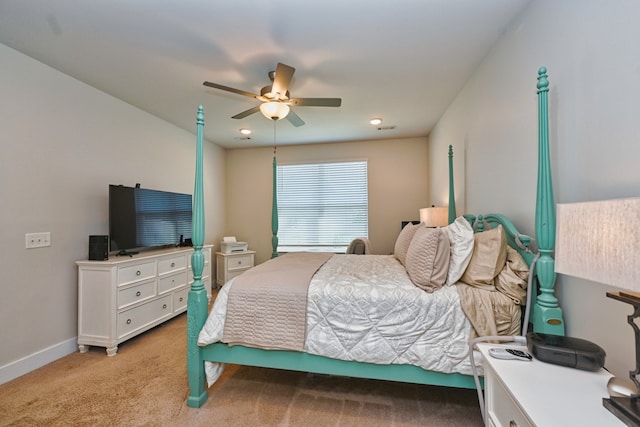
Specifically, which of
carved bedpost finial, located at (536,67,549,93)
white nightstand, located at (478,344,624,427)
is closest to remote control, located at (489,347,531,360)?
white nightstand, located at (478,344,624,427)

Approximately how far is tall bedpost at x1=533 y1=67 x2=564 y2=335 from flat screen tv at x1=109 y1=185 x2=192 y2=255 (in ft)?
11.0

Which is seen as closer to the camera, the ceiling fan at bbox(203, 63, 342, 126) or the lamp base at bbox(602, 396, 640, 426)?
the lamp base at bbox(602, 396, 640, 426)

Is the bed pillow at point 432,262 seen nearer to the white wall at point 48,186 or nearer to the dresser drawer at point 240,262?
the white wall at point 48,186

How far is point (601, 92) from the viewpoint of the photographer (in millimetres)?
1146

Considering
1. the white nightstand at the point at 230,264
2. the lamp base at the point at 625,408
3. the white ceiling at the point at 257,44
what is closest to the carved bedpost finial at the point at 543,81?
the white ceiling at the point at 257,44

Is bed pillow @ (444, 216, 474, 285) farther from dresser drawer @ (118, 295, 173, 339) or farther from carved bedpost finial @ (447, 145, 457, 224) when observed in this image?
dresser drawer @ (118, 295, 173, 339)

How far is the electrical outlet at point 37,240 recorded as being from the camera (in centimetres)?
219

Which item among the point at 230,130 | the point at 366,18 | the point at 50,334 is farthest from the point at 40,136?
the point at 366,18

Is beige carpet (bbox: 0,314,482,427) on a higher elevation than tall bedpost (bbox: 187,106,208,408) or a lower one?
lower

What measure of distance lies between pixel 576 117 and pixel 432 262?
1.00 meters

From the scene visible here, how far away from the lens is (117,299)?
2.43m

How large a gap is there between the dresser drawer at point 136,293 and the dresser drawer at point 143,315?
73 mm

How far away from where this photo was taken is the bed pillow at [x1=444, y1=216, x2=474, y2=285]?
1685 millimetres

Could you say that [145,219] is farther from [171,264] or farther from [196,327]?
[196,327]
